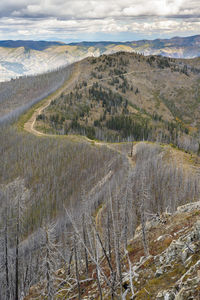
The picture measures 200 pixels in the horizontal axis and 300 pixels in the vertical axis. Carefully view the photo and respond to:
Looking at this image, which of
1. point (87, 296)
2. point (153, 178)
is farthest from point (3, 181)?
point (87, 296)

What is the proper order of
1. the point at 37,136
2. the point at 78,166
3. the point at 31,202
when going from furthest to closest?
the point at 37,136, the point at 78,166, the point at 31,202

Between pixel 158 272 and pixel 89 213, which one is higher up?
pixel 89 213

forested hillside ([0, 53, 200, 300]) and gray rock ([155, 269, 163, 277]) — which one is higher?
gray rock ([155, 269, 163, 277])

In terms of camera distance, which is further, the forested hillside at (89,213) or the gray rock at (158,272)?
the forested hillside at (89,213)

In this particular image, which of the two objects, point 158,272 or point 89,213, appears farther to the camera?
point 89,213

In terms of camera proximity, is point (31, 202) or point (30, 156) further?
point (30, 156)

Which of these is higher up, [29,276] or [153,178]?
[153,178]

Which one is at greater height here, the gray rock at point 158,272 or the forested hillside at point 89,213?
the gray rock at point 158,272

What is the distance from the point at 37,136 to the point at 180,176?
8254cm

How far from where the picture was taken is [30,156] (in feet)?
395

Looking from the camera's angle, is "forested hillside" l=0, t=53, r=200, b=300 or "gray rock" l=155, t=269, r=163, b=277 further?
"forested hillside" l=0, t=53, r=200, b=300

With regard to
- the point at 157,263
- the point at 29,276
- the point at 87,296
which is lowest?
the point at 29,276

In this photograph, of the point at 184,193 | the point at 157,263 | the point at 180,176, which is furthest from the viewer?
the point at 180,176

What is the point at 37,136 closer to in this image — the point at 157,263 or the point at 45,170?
the point at 45,170
